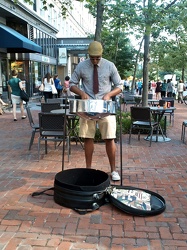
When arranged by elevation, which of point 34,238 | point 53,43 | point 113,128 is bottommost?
point 34,238

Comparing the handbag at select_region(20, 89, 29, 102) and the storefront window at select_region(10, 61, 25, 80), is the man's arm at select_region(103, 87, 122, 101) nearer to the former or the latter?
the handbag at select_region(20, 89, 29, 102)

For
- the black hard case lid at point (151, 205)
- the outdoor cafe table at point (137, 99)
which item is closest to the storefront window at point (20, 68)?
the outdoor cafe table at point (137, 99)

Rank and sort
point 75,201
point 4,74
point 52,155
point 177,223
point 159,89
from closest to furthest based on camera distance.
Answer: point 177,223
point 75,201
point 52,155
point 4,74
point 159,89

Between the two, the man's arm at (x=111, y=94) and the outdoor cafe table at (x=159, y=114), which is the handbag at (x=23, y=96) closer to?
the outdoor cafe table at (x=159, y=114)

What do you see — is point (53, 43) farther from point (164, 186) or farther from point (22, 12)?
point (164, 186)

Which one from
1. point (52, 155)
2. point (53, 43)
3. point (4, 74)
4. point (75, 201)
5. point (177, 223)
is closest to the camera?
point (177, 223)

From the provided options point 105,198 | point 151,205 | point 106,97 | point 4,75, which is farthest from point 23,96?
point 151,205

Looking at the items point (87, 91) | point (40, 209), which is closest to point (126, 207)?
point (40, 209)

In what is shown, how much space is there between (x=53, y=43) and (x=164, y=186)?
23.1 meters

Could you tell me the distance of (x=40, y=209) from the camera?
10.7 feet

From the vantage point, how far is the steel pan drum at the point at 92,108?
3.26 meters

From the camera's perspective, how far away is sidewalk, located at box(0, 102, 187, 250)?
2627 mm

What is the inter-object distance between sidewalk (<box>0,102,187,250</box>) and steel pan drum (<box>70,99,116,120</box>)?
105 cm

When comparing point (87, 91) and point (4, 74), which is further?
point (4, 74)
